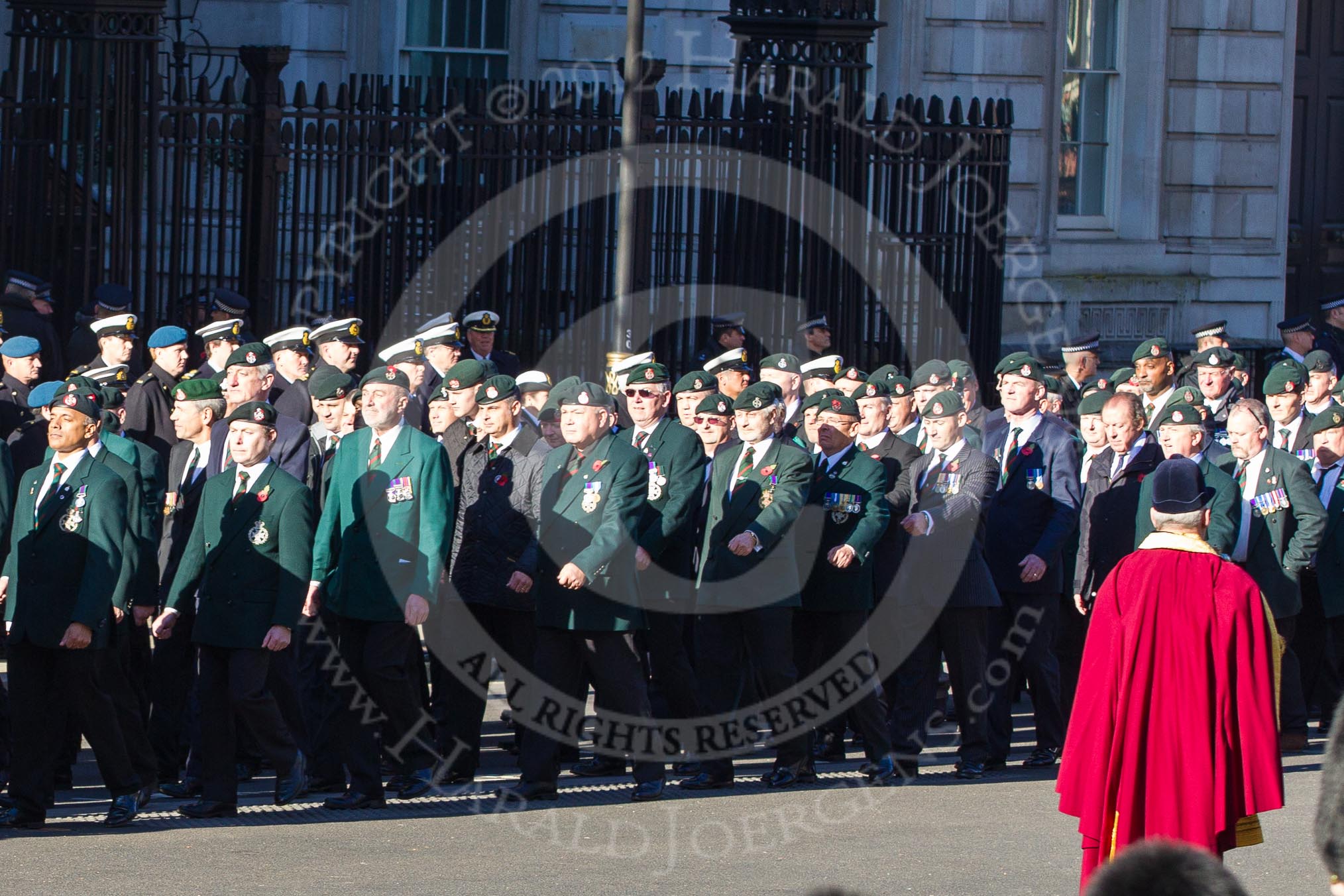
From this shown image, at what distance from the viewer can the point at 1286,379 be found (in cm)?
1110

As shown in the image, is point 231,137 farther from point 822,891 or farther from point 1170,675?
point 822,891

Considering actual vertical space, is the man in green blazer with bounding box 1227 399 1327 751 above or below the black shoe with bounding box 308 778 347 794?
above

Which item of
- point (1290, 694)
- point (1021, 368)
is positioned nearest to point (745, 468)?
point (1021, 368)

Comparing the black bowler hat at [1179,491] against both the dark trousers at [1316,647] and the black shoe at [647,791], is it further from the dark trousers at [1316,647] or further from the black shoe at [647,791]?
the dark trousers at [1316,647]

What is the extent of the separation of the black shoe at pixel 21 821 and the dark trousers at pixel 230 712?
0.67m

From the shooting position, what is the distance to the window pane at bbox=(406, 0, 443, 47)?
18.3m

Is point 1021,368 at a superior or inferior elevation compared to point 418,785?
superior

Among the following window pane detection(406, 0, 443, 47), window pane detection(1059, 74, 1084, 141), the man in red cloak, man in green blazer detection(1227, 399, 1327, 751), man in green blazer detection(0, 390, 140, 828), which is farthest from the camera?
window pane detection(1059, 74, 1084, 141)

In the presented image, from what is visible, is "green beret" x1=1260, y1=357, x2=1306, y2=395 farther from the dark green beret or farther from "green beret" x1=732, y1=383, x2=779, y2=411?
"green beret" x1=732, y1=383, x2=779, y2=411

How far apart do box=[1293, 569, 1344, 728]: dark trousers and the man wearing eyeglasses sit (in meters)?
3.40

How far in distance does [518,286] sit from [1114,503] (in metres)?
5.35

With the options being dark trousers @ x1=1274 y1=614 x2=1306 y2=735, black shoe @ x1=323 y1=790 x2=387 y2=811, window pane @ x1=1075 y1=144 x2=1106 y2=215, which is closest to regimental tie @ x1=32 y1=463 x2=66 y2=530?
black shoe @ x1=323 y1=790 x2=387 y2=811

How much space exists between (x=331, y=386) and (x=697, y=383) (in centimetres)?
173

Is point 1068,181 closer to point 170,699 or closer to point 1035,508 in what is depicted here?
point 1035,508
